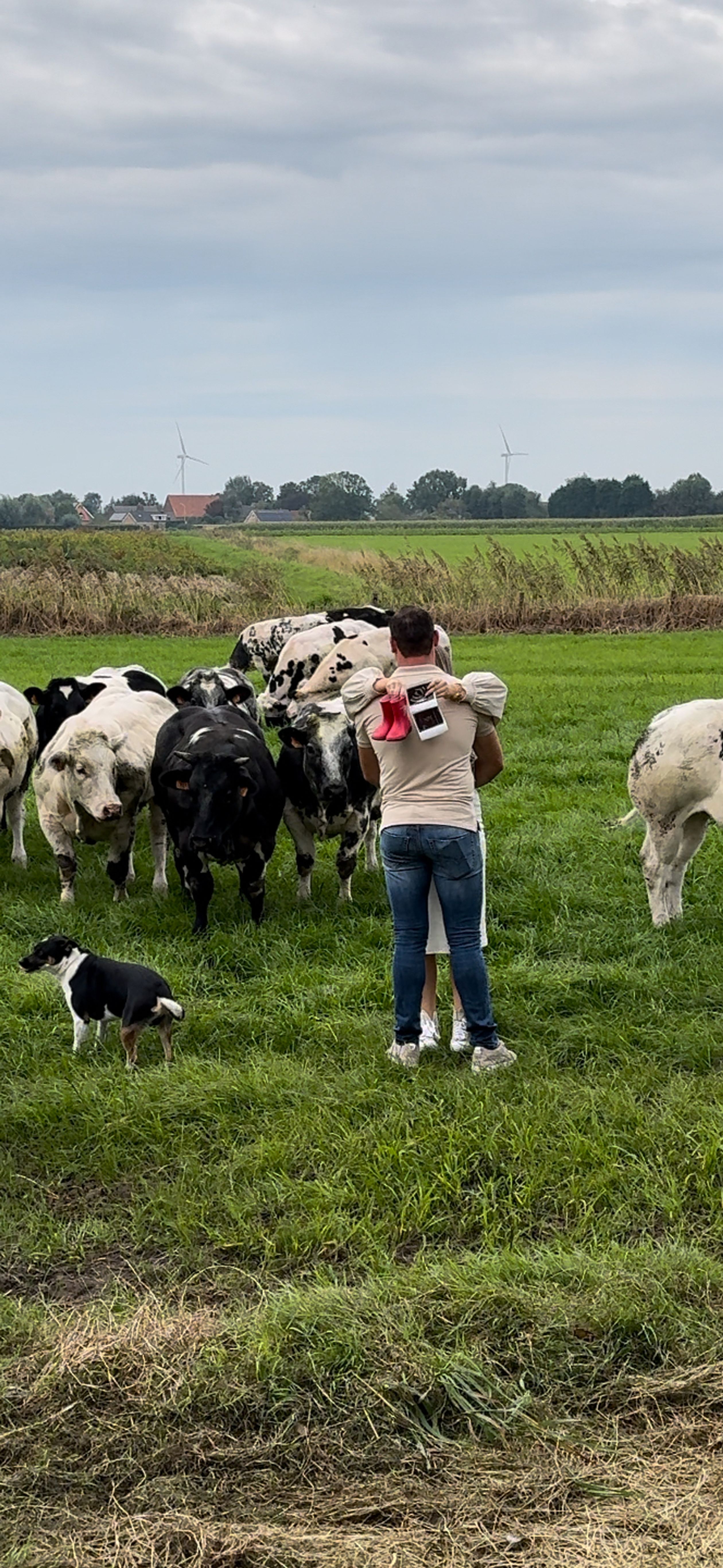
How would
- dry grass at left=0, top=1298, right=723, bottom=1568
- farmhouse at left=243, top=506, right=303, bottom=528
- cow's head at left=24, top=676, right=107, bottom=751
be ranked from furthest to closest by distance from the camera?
1. farmhouse at left=243, top=506, right=303, bottom=528
2. cow's head at left=24, top=676, right=107, bottom=751
3. dry grass at left=0, top=1298, right=723, bottom=1568

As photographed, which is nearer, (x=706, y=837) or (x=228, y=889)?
(x=228, y=889)

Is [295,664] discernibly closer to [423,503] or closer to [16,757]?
[16,757]

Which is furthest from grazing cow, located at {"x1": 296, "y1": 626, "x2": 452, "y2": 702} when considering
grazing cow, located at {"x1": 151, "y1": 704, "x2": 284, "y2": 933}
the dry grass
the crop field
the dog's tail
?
the dry grass

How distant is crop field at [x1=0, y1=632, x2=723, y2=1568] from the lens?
4.07m

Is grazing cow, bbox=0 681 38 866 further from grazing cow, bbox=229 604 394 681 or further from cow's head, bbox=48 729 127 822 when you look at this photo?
grazing cow, bbox=229 604 394 681

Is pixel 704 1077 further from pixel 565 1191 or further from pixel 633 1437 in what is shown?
pixel 633 1437

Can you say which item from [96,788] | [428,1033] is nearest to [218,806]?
[96,788]

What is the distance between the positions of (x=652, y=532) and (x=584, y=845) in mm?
65944

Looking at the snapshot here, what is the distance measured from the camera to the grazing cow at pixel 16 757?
36.2 feet

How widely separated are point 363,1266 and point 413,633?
9.21 feet

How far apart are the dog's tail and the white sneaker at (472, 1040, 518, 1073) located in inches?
57.5

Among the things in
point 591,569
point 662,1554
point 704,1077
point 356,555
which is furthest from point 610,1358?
point 356,555

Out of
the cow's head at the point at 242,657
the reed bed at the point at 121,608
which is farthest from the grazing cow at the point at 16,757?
the reed bed at the point at 121,608

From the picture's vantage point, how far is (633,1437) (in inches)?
171
